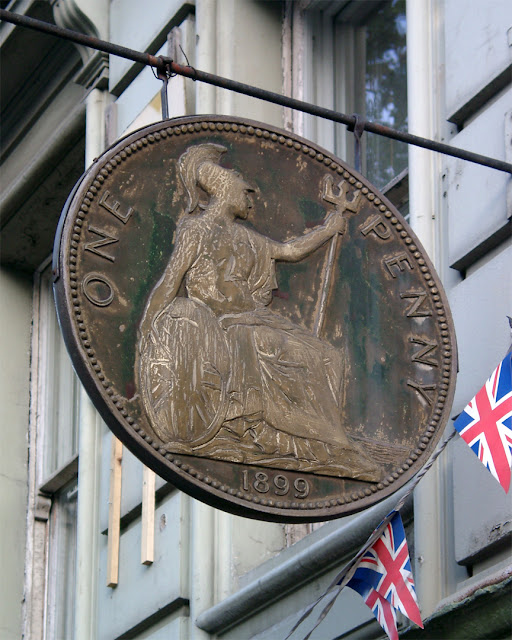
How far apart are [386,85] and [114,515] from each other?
2652mm

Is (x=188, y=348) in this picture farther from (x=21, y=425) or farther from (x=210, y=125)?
(x=21, y=425)

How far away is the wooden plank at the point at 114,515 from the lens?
300 inches

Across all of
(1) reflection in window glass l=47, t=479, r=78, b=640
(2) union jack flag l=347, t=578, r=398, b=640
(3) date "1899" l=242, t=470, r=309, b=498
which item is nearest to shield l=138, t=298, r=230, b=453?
(3) date "1899" l=242, t=470, r=309, b=498

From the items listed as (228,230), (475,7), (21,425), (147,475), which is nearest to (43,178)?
(21,425)

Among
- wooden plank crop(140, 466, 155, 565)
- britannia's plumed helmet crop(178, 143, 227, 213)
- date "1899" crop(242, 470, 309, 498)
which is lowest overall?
date "1899" crop(242, 470, 309, 498)

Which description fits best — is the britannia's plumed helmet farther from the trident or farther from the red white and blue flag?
the red white and blue flag

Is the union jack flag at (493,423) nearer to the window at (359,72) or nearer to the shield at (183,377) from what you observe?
the shield at (183,377)

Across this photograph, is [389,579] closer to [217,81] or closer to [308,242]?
[308,242]

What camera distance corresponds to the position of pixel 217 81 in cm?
516

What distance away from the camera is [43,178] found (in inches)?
394

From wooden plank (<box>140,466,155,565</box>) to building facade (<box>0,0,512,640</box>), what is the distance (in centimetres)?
1

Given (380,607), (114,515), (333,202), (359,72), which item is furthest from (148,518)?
(333,202)

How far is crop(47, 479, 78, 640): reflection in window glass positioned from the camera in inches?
364

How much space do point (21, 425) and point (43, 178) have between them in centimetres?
173
